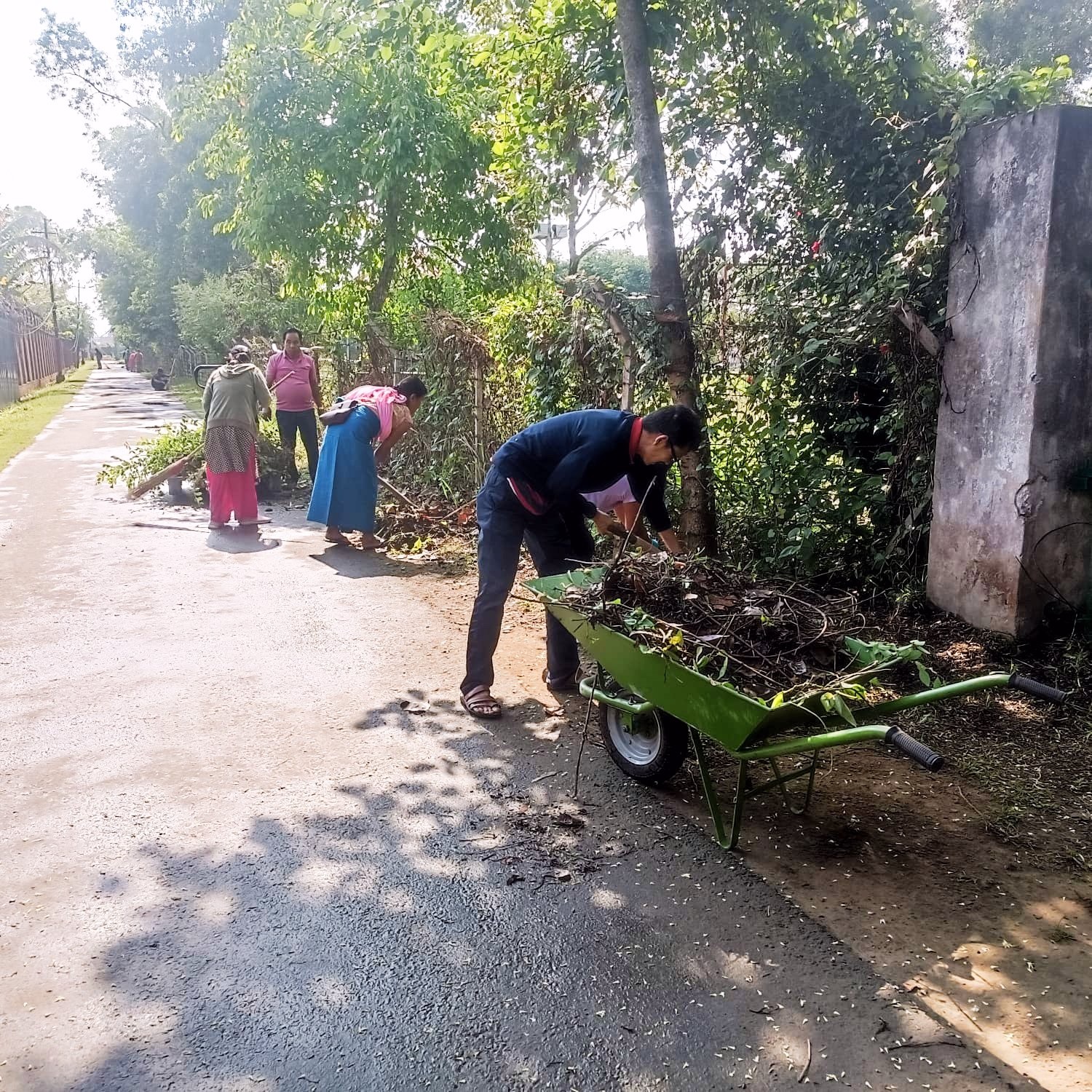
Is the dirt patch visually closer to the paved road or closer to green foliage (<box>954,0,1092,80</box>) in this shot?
the paved road

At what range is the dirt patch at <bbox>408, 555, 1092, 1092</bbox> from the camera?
275cm

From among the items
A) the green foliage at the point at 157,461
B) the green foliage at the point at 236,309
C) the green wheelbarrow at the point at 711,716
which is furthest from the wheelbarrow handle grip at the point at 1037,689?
the green foliage at the point at 236,309

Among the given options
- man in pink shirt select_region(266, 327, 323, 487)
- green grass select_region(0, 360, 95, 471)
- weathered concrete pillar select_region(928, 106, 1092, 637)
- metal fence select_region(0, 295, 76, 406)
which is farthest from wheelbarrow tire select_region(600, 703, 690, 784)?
metal fence select_region(0, 295, 76, 406)

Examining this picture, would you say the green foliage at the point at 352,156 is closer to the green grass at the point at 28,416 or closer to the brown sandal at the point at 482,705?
the green grass at the point at 28,416

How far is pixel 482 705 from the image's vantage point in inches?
195

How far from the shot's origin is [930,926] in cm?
311

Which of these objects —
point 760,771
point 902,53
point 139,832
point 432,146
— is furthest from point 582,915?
point 432,146

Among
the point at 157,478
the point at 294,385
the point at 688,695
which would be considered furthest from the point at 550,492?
the point at 157,478

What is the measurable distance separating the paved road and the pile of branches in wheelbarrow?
74 cm

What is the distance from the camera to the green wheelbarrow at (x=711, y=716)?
10.1 feet

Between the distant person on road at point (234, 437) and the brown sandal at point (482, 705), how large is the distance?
5.66 meters

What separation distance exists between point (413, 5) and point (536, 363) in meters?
3.02

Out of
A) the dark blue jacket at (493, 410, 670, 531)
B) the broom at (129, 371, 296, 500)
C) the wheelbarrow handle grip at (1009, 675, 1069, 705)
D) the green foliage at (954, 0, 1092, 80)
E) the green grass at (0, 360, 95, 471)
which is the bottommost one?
the green grass at (0, 360, 95, 471)

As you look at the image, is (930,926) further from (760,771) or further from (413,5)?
(413,5)
